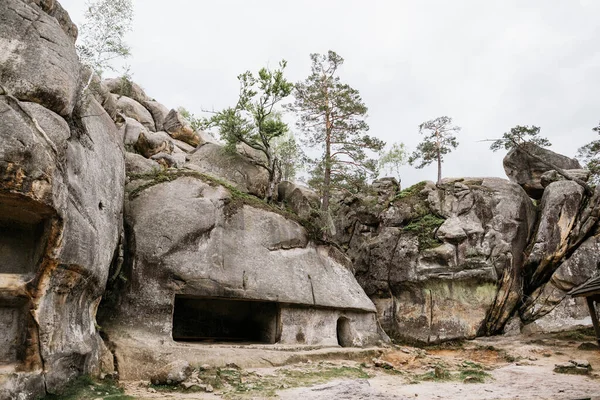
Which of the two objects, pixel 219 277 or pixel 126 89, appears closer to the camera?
pixel 219 277

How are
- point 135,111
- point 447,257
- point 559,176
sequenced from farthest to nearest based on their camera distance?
point 135,111
point 559,176
point 447,257

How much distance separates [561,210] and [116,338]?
20.0m

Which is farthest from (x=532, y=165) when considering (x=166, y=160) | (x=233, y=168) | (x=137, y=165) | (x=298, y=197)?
(x=137, y=165)

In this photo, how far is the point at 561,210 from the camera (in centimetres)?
2050

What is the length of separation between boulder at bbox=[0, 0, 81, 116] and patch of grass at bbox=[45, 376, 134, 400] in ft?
19.5

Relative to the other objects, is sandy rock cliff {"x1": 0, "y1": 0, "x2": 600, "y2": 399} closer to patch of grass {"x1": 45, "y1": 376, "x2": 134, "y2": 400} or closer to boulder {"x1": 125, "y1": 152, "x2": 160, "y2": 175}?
boulder {"x1": 125, "y1": 152, "x2": 160, "y2": 175}

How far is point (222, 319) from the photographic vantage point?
710 inches

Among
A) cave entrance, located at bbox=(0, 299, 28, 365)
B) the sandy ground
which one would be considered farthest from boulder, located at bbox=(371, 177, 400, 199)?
cave entrance, located at bbox=(0, 299, 28, 365)

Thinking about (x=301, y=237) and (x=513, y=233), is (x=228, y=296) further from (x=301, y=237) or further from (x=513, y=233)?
(x=513, y=233)

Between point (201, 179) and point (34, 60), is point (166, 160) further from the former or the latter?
point (34, 60)

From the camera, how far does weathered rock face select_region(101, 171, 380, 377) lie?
1231 cm

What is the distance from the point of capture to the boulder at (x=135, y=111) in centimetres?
2436

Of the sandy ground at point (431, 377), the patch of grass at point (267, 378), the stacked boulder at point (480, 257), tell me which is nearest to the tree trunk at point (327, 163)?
the stacked boulder at point (480, 257)

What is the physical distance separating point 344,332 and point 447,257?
21.9 feet
